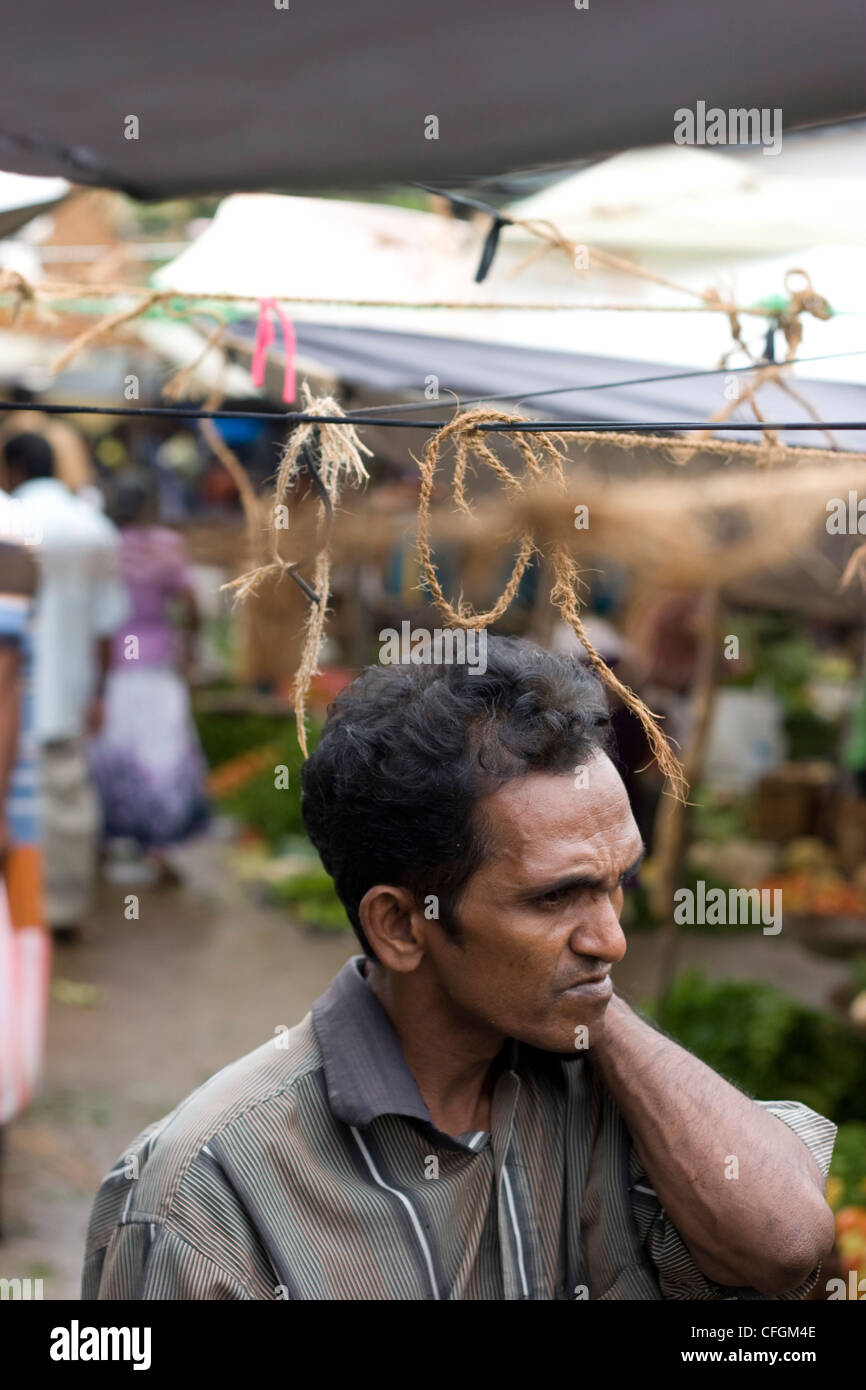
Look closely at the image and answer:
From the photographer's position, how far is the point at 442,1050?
153 cm

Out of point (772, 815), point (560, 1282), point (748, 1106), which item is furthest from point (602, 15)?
Result: point (772, 815)

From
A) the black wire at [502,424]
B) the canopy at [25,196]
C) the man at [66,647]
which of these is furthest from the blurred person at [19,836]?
the black wire at [502,424]

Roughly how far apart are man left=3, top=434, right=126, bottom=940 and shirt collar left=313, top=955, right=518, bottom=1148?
161 inches

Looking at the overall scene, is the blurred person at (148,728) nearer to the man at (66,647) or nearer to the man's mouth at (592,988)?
the man at (66,647)

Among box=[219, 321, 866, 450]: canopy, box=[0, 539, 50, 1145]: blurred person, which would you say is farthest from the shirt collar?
box=[0, 539, 50, 1145]: blurred person

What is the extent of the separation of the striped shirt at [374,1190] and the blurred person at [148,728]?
5.37m

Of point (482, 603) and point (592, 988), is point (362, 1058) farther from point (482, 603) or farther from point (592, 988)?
point (482, 603)

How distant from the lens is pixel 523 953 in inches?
55.4

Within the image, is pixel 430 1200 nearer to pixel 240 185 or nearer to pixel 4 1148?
pixel 240 185
